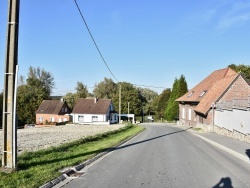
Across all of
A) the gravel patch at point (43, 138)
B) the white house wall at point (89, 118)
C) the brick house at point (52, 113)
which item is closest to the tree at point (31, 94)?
the brick house at point (52, 113)

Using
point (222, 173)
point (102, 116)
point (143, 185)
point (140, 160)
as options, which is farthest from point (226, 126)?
point (102, 116)

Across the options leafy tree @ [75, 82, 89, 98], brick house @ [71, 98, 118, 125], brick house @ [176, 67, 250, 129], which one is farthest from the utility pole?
leafy tree @ [75, 82, 89, 98]

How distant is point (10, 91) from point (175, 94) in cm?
6825

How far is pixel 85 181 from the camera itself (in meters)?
9.63

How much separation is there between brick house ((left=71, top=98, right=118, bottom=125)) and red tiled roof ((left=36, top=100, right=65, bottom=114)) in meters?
5.21

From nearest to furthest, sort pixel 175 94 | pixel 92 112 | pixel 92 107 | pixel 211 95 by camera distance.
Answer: pixel 211 95, pixel 92 112, pixel 92 107, pixel 175 94

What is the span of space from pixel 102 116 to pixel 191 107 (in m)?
26.0

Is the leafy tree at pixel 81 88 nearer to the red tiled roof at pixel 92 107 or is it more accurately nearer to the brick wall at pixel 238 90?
the red tiled roof at pixel 92 107

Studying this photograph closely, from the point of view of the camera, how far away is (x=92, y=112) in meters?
74.9

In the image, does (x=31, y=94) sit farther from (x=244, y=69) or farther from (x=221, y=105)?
(x=221, y=105)

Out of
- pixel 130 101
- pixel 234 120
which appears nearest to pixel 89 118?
pixel 130 101

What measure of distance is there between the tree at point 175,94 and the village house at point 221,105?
14.0 metres

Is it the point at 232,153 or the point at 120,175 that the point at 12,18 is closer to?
the point at 120,175

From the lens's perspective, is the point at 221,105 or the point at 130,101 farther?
the point at 130,101
